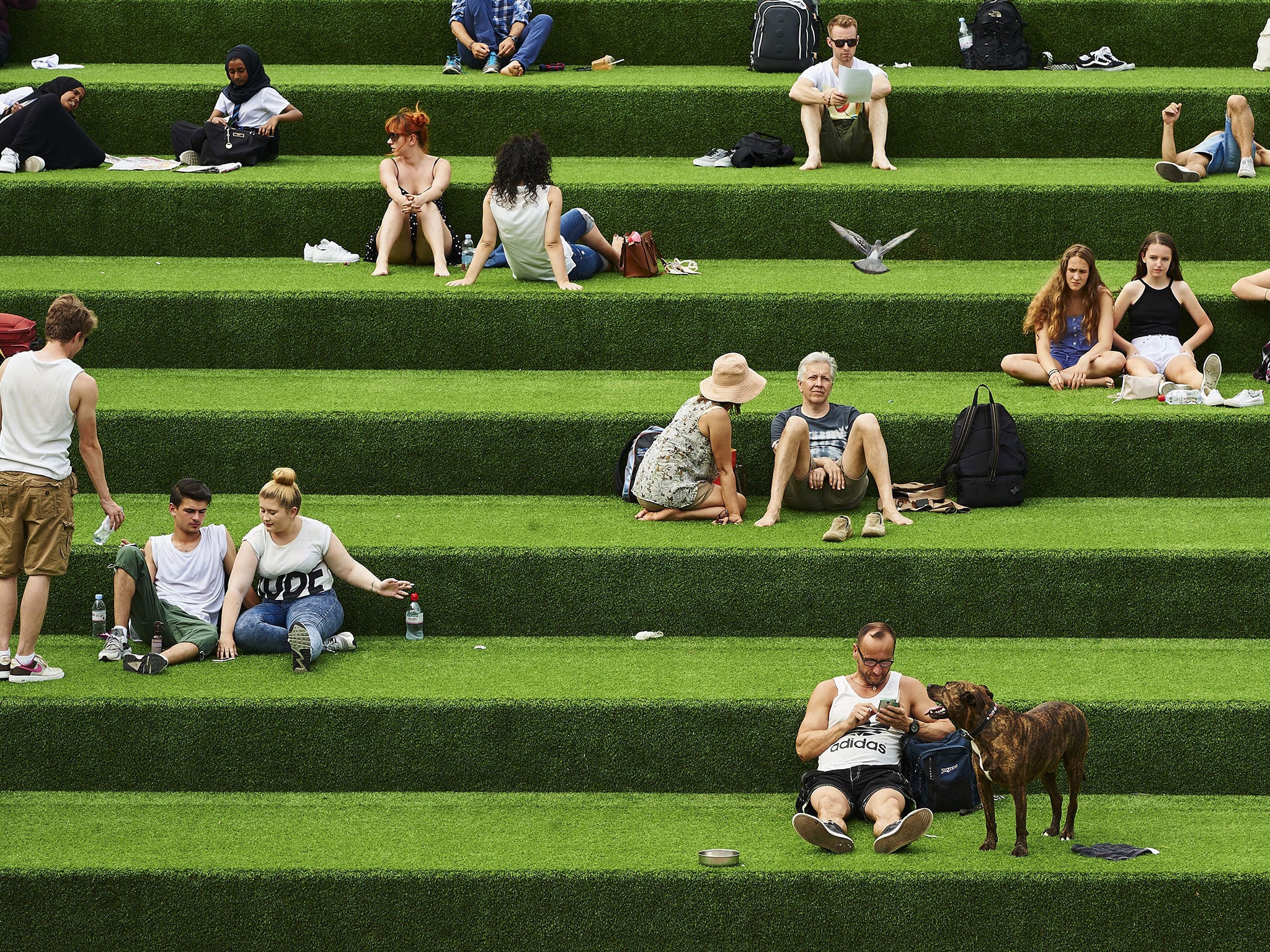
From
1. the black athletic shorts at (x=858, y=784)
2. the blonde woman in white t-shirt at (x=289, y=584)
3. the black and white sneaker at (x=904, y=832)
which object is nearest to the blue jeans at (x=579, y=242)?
the blonde woman in white t-shirt at (x=289, y=584)

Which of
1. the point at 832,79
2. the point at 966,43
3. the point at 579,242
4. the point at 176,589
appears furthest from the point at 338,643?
the point at 966,43

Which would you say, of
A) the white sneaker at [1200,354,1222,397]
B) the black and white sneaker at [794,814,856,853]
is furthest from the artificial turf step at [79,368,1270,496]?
the black and white sneaker at [794,814,856,853]

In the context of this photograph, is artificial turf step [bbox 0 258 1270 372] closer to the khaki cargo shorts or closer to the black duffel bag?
the black duffel bag

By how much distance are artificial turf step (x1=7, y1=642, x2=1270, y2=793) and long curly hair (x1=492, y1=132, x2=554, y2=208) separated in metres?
3.02

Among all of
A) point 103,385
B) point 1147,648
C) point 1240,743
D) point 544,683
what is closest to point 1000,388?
point 1147,648

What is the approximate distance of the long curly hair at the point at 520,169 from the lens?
7.66 meters

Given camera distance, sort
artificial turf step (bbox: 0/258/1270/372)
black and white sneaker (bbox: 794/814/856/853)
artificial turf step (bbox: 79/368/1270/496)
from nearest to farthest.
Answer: black and white sneaker (bbox: 794/814/856/853) → artificial turf step (bbox: 79/368/1270/496) → artificial turf step (bbox: 0/258/1270/372)

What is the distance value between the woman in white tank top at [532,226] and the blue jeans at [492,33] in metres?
2.24

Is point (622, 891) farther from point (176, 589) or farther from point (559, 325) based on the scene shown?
point (559, 325)

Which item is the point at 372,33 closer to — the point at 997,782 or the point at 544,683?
the point at 544,683

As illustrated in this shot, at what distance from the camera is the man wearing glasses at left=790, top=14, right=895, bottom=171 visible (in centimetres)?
881

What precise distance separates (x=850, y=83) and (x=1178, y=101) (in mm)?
2027

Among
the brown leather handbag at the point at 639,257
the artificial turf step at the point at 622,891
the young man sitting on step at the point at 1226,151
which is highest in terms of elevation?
the young man sitting on step at the point at 1226,151

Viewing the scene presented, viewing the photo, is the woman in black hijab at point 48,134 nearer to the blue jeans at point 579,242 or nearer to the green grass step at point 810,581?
the blue jeans at point 579,242
